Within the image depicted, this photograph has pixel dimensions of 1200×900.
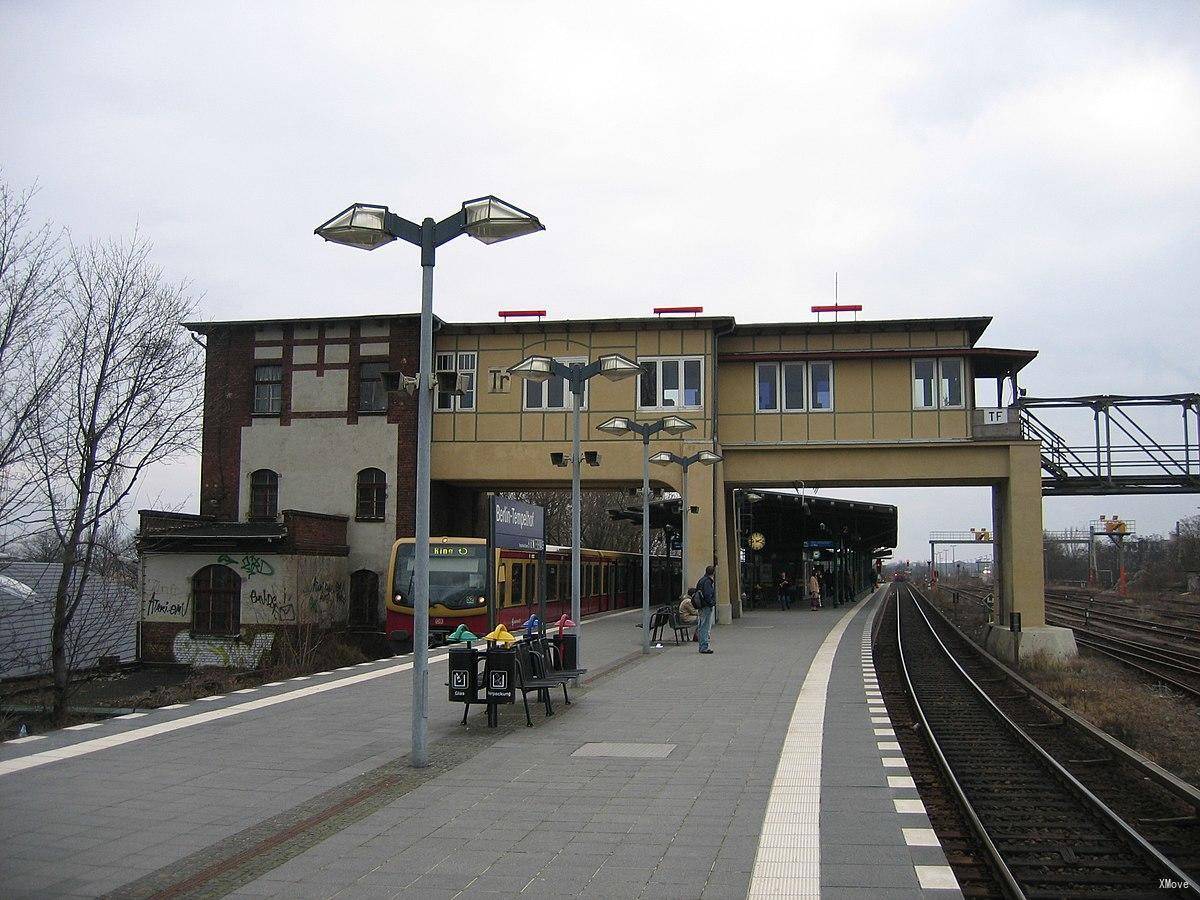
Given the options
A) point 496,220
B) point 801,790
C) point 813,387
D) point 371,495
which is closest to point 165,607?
point 371,495

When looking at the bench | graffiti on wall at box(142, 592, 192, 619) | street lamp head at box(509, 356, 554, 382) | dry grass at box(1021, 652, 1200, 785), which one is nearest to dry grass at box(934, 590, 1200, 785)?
dry grass at box(1021, 652, 1200, 785)

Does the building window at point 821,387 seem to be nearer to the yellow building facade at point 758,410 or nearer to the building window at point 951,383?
the yellow building facade at point 758,410

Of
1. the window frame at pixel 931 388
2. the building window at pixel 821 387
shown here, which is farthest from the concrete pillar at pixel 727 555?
the window frame at pixel 931 388

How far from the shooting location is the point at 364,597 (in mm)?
31469

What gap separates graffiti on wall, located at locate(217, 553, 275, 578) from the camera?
27.1 metres

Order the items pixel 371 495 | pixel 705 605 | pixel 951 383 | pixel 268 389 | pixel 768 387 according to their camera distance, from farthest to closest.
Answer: pixel 268 389 < pixel 371 495 < pixel 768 387 < pixel 951 383 < pixel 705 605

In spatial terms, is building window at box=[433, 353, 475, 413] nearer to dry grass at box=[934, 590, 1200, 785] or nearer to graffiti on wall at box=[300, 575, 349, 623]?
graffiti on wall at box=[300, 575, 349, 623]

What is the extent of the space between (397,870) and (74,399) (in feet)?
49.0

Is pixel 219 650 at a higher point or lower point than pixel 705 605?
lower

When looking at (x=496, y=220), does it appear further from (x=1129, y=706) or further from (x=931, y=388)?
(x=931, y=388)

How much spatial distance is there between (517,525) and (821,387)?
18420 mm

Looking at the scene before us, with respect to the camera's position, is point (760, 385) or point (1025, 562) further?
point (760, 385)

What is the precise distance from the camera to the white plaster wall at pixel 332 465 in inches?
1232

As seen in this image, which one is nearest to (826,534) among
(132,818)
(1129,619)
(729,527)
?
(1129,619)
